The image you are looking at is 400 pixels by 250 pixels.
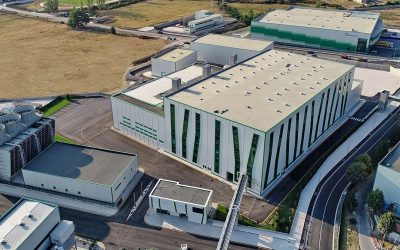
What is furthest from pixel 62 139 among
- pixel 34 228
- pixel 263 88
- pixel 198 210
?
pixel 263 88

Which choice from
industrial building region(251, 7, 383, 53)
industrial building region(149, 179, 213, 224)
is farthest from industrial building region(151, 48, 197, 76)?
industrial building region(149, 179, 213, 224)

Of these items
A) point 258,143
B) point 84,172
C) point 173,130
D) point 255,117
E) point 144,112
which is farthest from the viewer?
point 144,112

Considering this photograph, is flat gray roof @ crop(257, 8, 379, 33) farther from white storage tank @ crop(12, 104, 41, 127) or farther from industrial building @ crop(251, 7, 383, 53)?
white storage tank @ crop(12, 104, 41, 127)

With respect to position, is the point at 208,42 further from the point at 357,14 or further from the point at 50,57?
the point at 357,14

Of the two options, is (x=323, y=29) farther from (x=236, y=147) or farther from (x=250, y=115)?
(x=236, y=147)

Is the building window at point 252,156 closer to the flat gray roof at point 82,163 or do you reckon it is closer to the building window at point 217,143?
the building window at point 217,143

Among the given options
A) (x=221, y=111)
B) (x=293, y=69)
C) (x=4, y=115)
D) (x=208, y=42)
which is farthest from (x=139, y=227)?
(x=208, y=42)

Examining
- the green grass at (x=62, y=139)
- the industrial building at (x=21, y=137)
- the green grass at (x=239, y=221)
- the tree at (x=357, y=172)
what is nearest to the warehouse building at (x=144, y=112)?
the green grass at (x=62, y=139)
